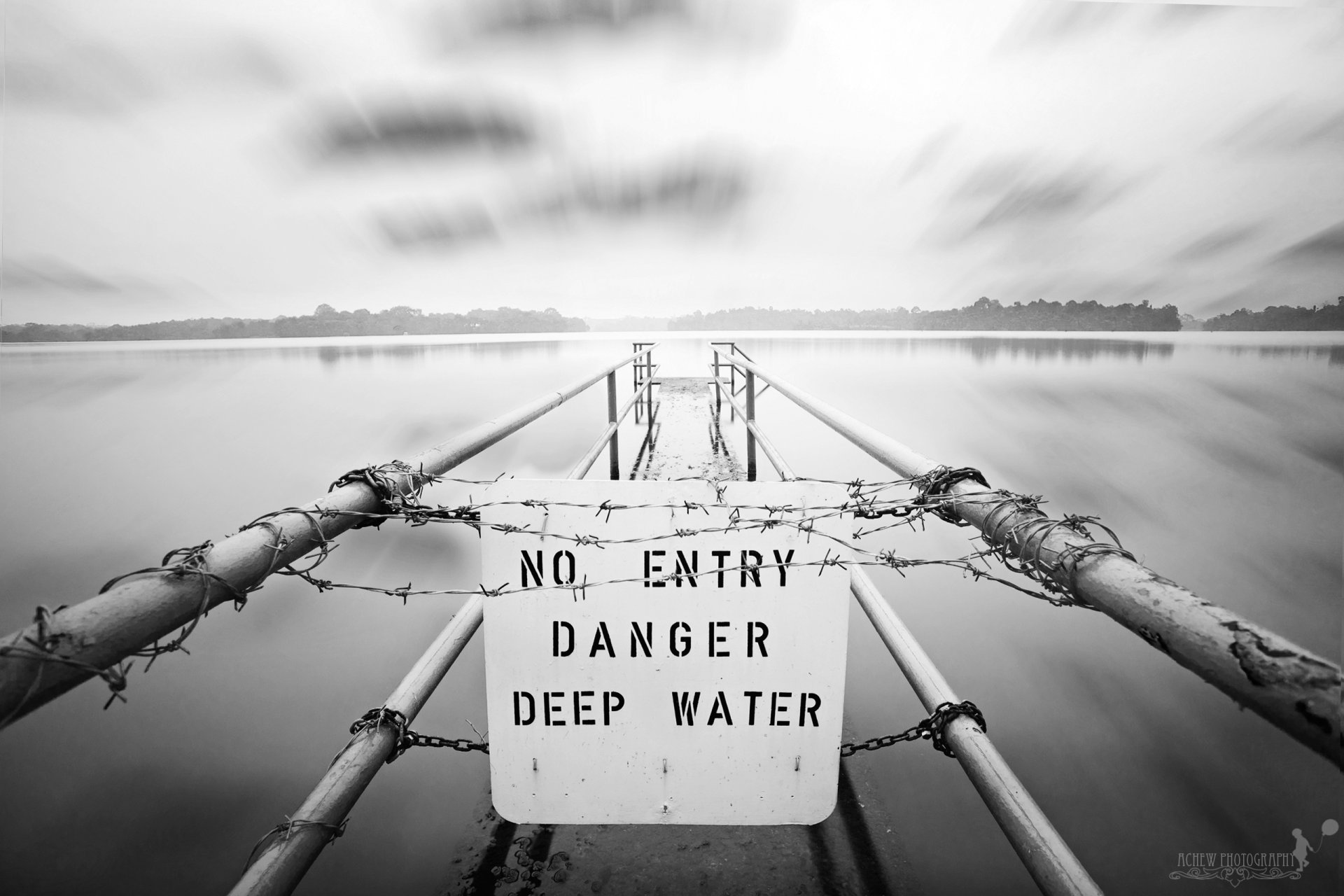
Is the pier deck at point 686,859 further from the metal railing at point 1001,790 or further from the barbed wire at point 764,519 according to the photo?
the barbed wire at point 764,519

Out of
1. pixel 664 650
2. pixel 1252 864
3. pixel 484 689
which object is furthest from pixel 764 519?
pixel 1252 864

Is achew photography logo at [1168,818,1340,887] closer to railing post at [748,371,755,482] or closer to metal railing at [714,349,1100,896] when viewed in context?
metal railing at [714,349,1100,896]

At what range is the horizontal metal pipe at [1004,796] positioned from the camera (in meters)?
1.36

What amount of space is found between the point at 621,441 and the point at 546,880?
7479 mm

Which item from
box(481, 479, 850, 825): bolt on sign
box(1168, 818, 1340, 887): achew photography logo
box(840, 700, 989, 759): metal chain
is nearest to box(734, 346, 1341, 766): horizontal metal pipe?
box(481, 479, 850, 825): bolt on sign

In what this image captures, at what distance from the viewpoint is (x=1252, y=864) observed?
4.43 meters

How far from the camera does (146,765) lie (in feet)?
16.2

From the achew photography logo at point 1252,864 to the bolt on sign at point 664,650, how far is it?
4221 mm

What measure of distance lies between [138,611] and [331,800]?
925mm

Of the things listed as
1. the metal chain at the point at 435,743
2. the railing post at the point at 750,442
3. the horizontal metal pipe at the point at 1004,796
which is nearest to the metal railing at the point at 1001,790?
the horizontal metal pipe at the point at 1004,796

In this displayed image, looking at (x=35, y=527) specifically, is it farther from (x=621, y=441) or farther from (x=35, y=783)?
(x=621, y=441)

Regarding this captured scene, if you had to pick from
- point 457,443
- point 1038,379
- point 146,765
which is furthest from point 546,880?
point 1038,379

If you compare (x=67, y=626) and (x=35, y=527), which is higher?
(x=67, y=626)

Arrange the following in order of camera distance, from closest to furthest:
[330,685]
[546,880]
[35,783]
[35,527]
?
[546,880] < [35,783] < [330,685] < [35,527]
